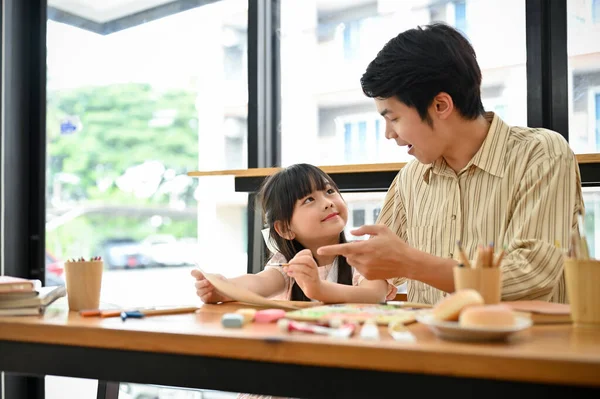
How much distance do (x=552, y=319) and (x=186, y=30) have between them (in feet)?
8.17

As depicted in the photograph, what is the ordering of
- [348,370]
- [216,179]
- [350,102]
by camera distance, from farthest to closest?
[216,179] → [350,102] → [348,370]

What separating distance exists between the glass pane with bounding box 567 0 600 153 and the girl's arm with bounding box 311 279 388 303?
1048 mm

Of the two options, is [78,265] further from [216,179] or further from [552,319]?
[216,179]

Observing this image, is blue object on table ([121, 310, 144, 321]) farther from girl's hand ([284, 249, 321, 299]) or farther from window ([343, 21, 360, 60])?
window ([343, 21, 360, 60])

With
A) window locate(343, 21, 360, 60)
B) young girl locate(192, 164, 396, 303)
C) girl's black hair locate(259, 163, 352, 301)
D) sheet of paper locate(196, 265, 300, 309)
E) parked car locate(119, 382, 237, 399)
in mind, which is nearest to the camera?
sheet of paper locate(196, 265, 300, 309)

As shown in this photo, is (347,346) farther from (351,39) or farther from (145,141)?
(145,141)

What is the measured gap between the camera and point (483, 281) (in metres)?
1.06

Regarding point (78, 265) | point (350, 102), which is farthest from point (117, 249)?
point (78, 265)

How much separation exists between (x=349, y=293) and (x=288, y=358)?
694mm

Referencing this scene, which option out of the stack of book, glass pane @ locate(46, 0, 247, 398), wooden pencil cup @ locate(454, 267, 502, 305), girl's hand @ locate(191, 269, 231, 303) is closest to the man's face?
girl's hand @ locate(191, 269, 231, 303)

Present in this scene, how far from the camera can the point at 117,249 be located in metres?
3.49

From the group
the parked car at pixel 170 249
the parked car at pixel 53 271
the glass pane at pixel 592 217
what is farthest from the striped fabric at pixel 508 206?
the parked car at pixel 53 271

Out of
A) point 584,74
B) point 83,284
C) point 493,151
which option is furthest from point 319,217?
point 584,74

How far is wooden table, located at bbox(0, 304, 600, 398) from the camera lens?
74 cm
